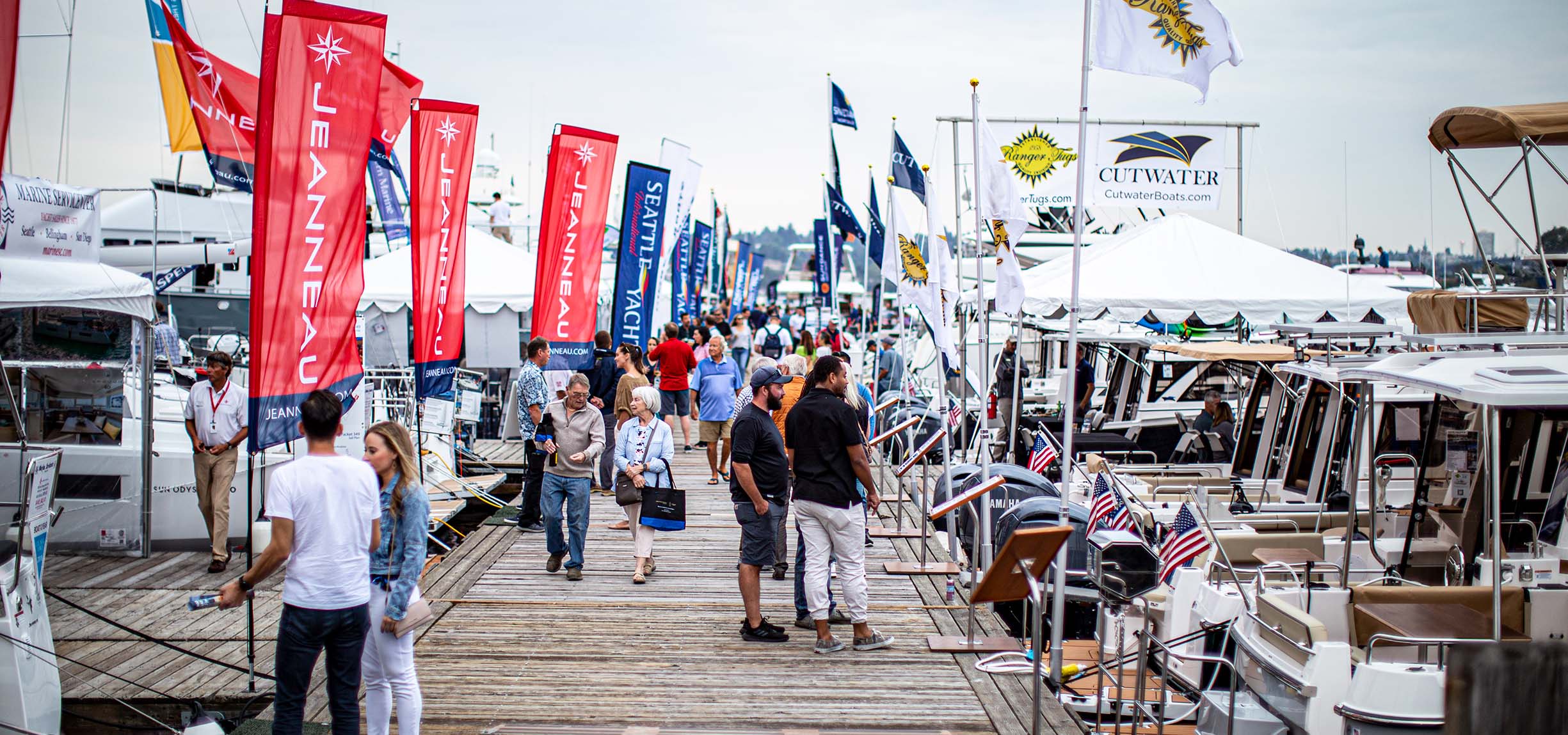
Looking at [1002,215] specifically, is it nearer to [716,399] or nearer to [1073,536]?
[1073,536]

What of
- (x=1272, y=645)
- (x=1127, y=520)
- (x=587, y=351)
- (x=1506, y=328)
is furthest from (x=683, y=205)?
(x=1272, y=645)

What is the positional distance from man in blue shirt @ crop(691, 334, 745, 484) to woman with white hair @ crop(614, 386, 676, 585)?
14.2ft

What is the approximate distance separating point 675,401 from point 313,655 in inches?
457

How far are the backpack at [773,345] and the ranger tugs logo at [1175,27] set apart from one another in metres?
18.4

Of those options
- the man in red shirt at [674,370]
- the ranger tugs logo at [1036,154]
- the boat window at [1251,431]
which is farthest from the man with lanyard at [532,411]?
the ranger tugs logo at [1036,154]

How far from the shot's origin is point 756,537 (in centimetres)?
723

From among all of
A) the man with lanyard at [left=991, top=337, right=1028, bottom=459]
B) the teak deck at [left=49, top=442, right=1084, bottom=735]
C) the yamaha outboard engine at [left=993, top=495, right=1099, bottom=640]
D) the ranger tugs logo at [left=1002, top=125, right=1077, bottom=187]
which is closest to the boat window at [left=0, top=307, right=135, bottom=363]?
the teak deck at [left=49, top=442, right=1084, bottom=735]

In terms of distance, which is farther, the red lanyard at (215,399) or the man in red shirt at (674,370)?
the man in red shirt at (674,370)

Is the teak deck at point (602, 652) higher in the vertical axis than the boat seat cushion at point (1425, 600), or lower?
lower

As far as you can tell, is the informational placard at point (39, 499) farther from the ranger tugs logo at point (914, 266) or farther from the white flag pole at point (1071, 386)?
the ranger tugs logo at point (914, 266)

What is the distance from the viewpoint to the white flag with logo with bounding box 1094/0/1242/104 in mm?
6293

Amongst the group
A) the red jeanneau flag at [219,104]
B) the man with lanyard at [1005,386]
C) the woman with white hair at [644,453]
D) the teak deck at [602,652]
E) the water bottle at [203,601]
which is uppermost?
the red jeanneau flag at [219,104]

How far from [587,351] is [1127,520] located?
19.9 ft

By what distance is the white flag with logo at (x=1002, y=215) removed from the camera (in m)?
7.62
